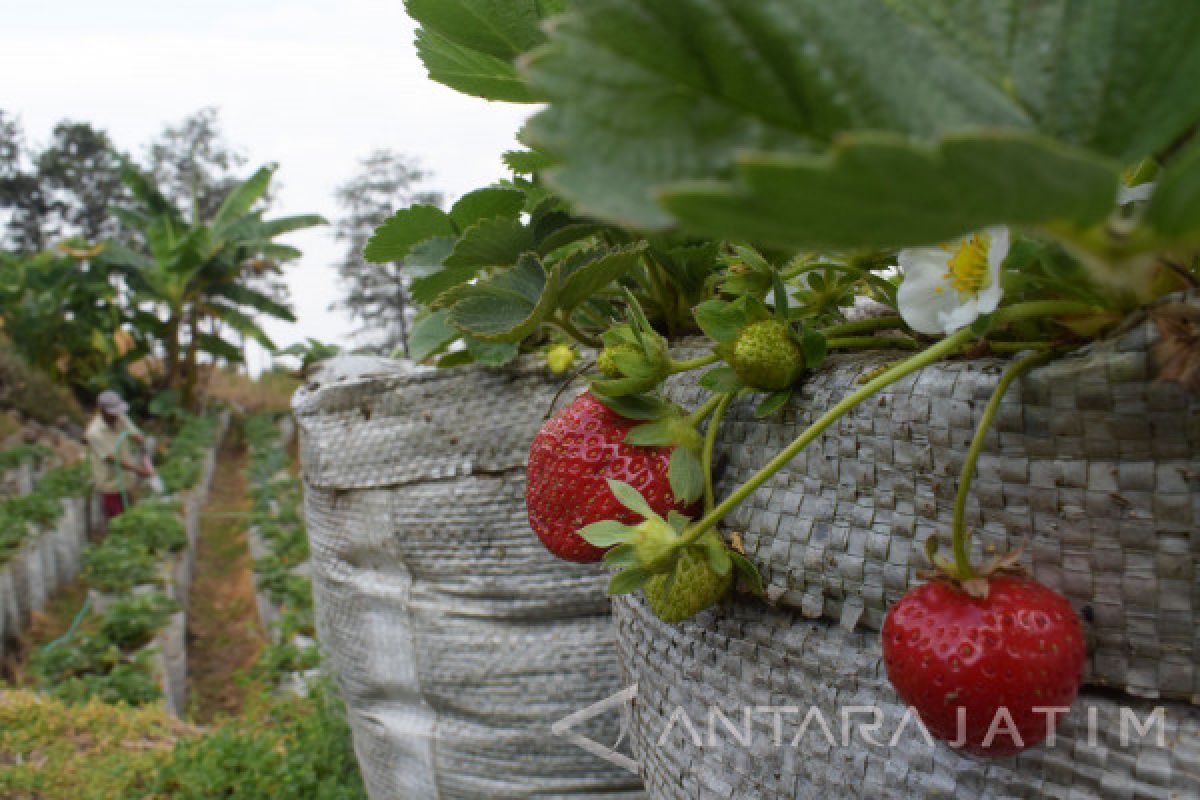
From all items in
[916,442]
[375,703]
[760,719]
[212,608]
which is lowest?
[212,608]

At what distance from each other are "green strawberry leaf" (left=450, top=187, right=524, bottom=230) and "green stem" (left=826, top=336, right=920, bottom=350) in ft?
0.89

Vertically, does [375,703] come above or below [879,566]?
below

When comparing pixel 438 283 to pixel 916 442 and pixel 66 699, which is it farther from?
pixel 66 699

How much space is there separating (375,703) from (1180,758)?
85 cm

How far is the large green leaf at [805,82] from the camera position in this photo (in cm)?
19

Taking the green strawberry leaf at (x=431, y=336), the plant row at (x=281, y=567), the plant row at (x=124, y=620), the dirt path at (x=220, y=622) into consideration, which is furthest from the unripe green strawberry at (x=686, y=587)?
the dirt path at (x=220, y=622)

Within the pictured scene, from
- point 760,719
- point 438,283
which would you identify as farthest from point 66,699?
point 760,719

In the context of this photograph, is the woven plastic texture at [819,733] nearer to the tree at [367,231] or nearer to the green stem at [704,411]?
the green stem at [704,411]

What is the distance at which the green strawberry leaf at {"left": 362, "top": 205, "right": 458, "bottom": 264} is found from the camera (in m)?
0.61

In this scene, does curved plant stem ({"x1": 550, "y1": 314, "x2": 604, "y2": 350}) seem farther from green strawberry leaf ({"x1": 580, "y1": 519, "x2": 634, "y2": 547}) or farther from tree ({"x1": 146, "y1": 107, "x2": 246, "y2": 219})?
tree ({"x1": 146, "y1": 107, "x2": 246, "y2": 219})

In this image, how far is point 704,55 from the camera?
0.66 feet

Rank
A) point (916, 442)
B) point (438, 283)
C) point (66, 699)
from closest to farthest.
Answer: point (916, 442) < point (438, 283) < point (66, 699)

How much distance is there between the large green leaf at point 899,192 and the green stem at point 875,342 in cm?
23

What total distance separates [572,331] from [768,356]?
0.84ft
